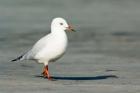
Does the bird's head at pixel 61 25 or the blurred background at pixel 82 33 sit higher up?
the blurred background at pixel 82 33

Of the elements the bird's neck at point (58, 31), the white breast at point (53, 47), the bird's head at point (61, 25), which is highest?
the bird's head at point (61, 25)

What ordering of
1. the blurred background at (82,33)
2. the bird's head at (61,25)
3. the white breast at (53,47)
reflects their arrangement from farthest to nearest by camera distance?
the blurred background at (82,33) < the bird's head at (61,25) < the white breast at (53,47)

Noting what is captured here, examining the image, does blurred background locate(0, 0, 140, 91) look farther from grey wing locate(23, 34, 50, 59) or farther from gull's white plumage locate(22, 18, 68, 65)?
gull's white plumage locate(22, 18, 68, 65)

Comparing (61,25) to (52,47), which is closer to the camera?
(52,47)

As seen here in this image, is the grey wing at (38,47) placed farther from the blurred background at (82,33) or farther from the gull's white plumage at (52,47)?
the blurred background at (82,33)

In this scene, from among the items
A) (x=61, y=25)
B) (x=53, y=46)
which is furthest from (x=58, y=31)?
(x=53, y=46)

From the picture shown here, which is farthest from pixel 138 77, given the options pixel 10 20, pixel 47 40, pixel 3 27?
pixel 10 20

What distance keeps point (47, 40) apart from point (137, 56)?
20.0 ft

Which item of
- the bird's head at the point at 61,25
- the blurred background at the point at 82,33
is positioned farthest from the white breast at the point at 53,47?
the blurred background at the point at 82,33

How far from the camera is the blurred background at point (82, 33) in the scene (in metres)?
18.3

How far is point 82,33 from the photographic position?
91.2 ft

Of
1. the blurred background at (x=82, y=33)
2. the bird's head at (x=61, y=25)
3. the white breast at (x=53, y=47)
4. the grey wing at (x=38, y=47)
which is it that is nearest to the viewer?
the white breast at (x=53, y=47)

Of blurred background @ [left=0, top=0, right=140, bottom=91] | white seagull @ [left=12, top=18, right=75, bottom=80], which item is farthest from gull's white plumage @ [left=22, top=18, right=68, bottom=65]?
blurred background @ [left=0, top=0, right=140, bottom=91]

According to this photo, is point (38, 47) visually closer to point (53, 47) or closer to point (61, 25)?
point (53, 47)
